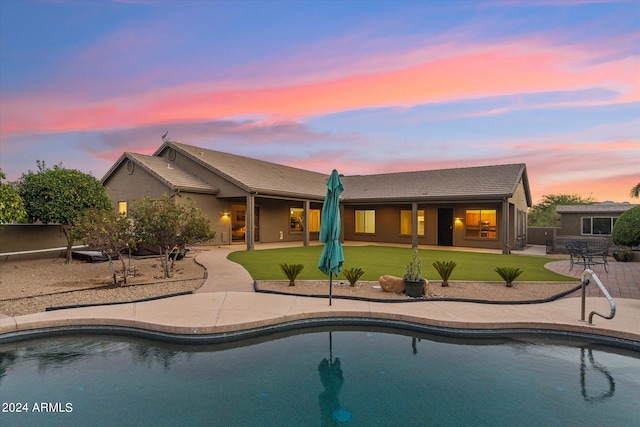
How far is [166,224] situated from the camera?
8898 mm

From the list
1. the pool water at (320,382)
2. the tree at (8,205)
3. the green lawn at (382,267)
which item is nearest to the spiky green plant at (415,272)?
the pool water at (320,382)

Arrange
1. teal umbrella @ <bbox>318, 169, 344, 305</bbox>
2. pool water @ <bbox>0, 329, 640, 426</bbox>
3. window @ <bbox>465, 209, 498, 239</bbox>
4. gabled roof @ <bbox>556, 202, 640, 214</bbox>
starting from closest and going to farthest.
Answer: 1. pool water @ <bbox>0, 329, 640, 426</bbox>
2. teal umbrella @ <bbox>318, 169, 344, 305</bbox>
3. window @ <bbox>465, 209, 498, 239</bbox>
4. gabled roof @ <bbox>556, 202, 640, 214</bbox>

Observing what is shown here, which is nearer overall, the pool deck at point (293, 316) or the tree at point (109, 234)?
the pool deck at point (293, 316)

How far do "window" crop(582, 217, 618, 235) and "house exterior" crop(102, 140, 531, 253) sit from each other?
131 inches

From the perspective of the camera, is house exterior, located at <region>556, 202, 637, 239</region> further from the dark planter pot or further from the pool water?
the pool water

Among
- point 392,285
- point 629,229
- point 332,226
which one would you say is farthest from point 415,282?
point 629,229

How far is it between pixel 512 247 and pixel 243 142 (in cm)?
1940

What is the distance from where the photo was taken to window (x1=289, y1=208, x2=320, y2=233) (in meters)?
22.5

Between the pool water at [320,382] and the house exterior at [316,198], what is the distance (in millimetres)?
12040

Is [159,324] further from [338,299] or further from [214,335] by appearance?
[338,299]

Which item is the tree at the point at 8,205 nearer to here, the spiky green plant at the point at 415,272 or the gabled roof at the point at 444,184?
the spiky green plant at the point at 415,272

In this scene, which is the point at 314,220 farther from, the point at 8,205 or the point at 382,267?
the point at 8,205

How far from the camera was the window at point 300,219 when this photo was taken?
22523mm

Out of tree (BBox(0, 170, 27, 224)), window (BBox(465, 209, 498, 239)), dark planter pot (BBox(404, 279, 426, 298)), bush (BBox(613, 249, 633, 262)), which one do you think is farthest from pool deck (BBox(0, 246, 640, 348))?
window (BBox(465, 209, 498, 239))
